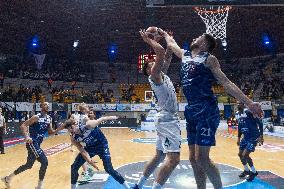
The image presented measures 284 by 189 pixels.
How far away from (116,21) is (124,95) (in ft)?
33.5

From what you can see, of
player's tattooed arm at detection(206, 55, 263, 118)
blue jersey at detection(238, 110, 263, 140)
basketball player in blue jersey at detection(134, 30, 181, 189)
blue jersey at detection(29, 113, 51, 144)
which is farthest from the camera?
blue jersey at detection(238, 110, 263, 140)

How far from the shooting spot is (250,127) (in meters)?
8.39

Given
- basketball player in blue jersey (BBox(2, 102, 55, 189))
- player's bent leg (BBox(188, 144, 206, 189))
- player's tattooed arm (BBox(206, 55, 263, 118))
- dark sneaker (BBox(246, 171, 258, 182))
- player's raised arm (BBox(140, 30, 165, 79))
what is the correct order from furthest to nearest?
dark sneaker (BBox(246, 171, 258, 182)) → basketball player in blue jersey (BBox(2, 102, 55, 189)) → player's raised arm (BBox(140, 30, 165, 79)) → player's bent leg (BBox(188, 144, 206, 189)) → player's tattooed arm (BBox(206, 55, 263, 118))

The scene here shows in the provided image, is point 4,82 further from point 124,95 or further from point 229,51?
point 229,51

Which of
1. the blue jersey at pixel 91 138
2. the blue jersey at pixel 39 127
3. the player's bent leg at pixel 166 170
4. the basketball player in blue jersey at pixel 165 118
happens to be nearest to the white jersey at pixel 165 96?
the basketball player in blue jersey at pixel 165 118

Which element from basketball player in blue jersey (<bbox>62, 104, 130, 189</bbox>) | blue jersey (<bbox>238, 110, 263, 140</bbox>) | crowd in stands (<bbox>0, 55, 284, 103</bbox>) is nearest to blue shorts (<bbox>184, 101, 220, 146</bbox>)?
basketball player in blue jersey (<bbox>62, 104, 130, 189</bbox>)

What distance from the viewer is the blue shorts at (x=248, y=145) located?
8.12m

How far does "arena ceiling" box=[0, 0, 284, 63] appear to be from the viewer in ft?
90.0

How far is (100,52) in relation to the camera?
1706 inches

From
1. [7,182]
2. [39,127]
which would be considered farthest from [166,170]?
[7,182]

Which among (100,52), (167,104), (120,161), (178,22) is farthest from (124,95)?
(167,104)

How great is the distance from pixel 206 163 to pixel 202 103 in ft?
2.36

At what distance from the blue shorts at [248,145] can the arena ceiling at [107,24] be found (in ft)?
61.9

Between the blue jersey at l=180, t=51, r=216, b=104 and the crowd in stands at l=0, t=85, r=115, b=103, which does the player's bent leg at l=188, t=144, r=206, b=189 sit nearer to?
the blue jersey at l=180, t=51, r=216, b=104
